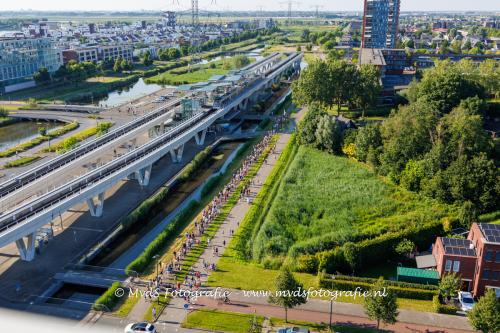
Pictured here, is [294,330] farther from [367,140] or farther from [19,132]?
[19,132]

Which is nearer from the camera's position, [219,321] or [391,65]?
[219,321]

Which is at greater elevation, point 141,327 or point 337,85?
point 337,85

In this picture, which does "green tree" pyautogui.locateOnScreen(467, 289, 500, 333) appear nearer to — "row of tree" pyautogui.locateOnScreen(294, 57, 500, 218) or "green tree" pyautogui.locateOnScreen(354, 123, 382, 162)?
"row of tree" pyautogui.locateOnScreen(294, 57, 500, 218)

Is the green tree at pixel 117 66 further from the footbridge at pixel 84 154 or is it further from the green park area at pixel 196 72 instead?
the footbridge at pixel 84 154

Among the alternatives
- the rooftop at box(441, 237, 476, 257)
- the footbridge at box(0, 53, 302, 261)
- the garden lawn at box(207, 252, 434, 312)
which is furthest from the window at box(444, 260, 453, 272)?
the footbridge at box(0, 53, 302, 261)

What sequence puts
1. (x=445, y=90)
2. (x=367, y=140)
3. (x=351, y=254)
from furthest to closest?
(x=445, y=90), (x=367, y=140), (x=351, y=254)

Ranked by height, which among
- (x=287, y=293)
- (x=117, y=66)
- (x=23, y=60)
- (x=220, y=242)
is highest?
(x=23, y=60)

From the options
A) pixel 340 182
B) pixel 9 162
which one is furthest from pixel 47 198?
pixel 340 182

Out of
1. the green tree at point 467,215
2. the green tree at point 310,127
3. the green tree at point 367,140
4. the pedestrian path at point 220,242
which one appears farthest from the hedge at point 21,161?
the green tree at point 467,215

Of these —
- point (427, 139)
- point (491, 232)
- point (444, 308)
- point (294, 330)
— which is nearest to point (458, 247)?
point (491, 232)
